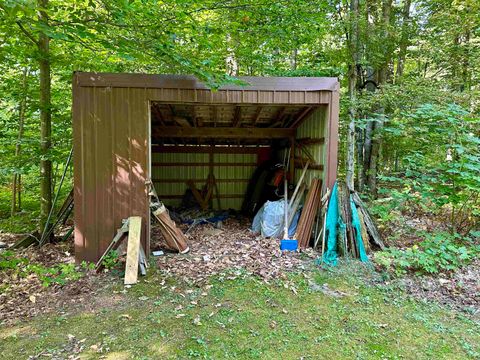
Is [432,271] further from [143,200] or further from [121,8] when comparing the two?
[121,8]

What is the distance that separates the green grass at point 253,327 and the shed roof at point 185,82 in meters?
2.93

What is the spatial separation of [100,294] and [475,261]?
17.2 ft

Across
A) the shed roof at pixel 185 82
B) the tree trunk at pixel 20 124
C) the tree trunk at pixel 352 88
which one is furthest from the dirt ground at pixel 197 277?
the shed roof at pixel 185 82

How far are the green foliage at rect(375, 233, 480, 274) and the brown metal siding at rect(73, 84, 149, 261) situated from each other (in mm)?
3700

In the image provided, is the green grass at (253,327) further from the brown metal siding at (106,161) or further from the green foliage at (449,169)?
the green foliage at (449,169)

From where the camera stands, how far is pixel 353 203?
200 inches

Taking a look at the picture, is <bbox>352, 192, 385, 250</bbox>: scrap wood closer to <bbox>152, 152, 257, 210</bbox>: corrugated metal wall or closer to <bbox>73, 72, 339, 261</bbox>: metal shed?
<bbox>73, 72, 339, 261</bbox>: metal shed

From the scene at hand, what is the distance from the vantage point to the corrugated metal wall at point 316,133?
5.72 metres

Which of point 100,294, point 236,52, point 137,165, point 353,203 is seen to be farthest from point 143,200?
point 236,52

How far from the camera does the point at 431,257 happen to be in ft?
13.9

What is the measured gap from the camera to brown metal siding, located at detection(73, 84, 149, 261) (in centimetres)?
466

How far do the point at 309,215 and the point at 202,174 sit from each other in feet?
14.7

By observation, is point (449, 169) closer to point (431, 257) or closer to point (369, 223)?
point (431, 257)

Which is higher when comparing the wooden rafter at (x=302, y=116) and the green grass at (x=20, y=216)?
the wooden rafter at (x=302, y=116)
